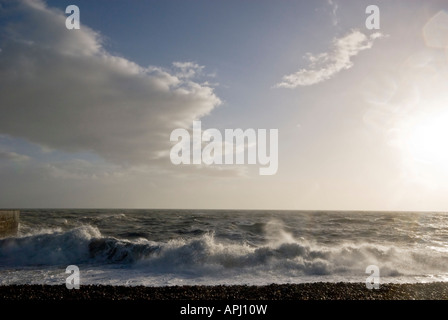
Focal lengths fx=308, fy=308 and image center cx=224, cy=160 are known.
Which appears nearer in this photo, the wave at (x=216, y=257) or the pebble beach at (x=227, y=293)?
the pebble beach at (x=227, y=293)

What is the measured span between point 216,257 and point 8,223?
57.6 feet

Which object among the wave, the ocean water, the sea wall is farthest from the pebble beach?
the sea wall

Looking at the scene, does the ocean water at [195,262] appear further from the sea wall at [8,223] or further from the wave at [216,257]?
the sea wall at [8,223]

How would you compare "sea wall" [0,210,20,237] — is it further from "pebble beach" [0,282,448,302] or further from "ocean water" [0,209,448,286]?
"pebble beach" [0,282,448,302]

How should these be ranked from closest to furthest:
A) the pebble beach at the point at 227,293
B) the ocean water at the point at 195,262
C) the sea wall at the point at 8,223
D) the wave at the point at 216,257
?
the pebble beach at the point at 227,293 < the ocean water at the point at 195,262 < the wave at the point at 216,257 < the sea wall at the point at 8,223

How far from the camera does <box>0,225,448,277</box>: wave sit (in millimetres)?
15781

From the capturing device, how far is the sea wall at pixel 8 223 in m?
22.9

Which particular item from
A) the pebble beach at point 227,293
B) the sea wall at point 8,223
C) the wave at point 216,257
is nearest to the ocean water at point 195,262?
the wave at point 216,257

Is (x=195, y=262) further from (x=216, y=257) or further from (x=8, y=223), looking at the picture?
(x=8, y=223)

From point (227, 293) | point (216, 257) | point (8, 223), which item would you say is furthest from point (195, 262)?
point (8, 223)

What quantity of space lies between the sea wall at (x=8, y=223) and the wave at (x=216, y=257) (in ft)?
8.31

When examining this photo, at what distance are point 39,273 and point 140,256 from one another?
537cm

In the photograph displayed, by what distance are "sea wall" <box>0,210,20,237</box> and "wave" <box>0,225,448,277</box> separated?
8.31 feet
